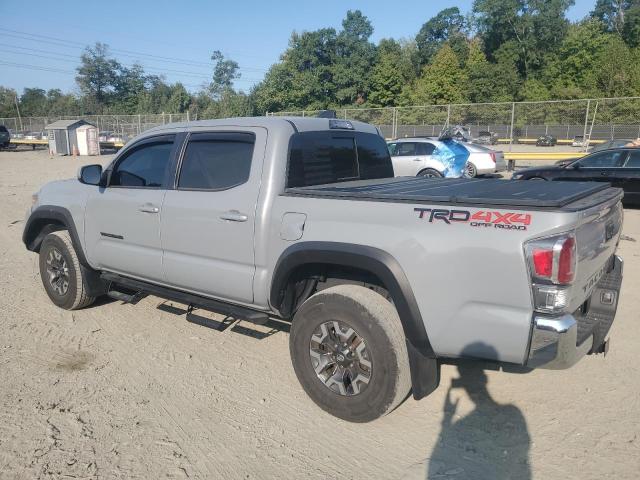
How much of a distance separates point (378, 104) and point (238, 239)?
72.7 metres

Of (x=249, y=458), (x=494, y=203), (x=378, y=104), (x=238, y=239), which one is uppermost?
(x=378, y=104)

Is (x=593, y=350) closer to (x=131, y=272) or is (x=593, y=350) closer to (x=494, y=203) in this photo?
(x=494, y=203)

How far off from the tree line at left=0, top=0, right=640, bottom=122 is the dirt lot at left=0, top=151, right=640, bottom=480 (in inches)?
2098

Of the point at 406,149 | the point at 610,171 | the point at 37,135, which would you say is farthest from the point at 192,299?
the point at 37,135

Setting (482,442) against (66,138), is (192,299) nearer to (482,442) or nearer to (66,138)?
(482,442)

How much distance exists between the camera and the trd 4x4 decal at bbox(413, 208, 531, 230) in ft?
8.32

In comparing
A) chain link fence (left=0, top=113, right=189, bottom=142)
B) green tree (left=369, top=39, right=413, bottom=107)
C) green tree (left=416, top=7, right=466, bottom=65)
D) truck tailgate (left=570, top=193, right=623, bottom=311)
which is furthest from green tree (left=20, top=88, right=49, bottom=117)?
truck tailgate (left=570, top=193, right=623, bottom=311)

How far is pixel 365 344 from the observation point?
10.2 ft

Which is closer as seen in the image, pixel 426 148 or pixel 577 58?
pixel 426 148

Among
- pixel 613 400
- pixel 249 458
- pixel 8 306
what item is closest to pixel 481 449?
pixel 613 400

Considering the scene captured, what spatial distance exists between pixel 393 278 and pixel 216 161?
1810 millimetres

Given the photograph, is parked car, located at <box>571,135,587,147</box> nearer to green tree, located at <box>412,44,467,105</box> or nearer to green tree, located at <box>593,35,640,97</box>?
green tree, located at <box>593,35,640,97</box>

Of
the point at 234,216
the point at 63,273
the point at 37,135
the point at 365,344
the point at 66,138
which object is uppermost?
the point at 37,135

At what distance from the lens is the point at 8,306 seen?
5438mm
